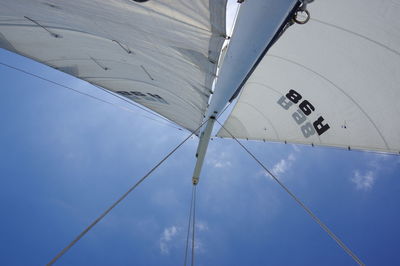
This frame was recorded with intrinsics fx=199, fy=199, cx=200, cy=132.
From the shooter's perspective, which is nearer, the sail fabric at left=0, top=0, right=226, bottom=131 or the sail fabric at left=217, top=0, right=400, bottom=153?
the sail fabric at left=0, top=0, right=226, bottom=131

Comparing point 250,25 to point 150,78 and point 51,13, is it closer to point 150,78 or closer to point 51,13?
point 51,13

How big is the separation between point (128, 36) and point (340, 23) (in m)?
2.55

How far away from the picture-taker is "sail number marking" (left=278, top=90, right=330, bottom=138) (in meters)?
3.38

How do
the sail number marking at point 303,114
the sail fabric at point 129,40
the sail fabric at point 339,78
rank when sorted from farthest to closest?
1. the sail number marking at point 303,114
2. the sail fabric at point 339,78
3. the sail fabric at point 129,40

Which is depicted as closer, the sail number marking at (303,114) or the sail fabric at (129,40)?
the sail fabric at (129,40)

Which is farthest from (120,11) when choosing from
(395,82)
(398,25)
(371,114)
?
(371,114)

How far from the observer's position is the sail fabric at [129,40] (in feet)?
5.79

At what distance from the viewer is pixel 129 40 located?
254cm

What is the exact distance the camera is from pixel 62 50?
3387mm

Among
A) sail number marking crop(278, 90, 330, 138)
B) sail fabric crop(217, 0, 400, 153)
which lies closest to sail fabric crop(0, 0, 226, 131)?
sail fabric crop(217, 0, 400, 153)

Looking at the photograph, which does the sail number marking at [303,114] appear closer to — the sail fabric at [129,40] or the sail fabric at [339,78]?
the sail fabric at [339,78]

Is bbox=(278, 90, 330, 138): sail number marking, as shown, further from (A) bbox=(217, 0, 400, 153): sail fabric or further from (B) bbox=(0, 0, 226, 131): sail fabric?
(B) bbox=(0, 0, 226, 131): sail fabric

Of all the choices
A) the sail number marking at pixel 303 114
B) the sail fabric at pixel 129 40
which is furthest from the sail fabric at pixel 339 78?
the sail fabric at pixel 129 40

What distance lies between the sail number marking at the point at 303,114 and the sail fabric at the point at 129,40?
1.53 m
